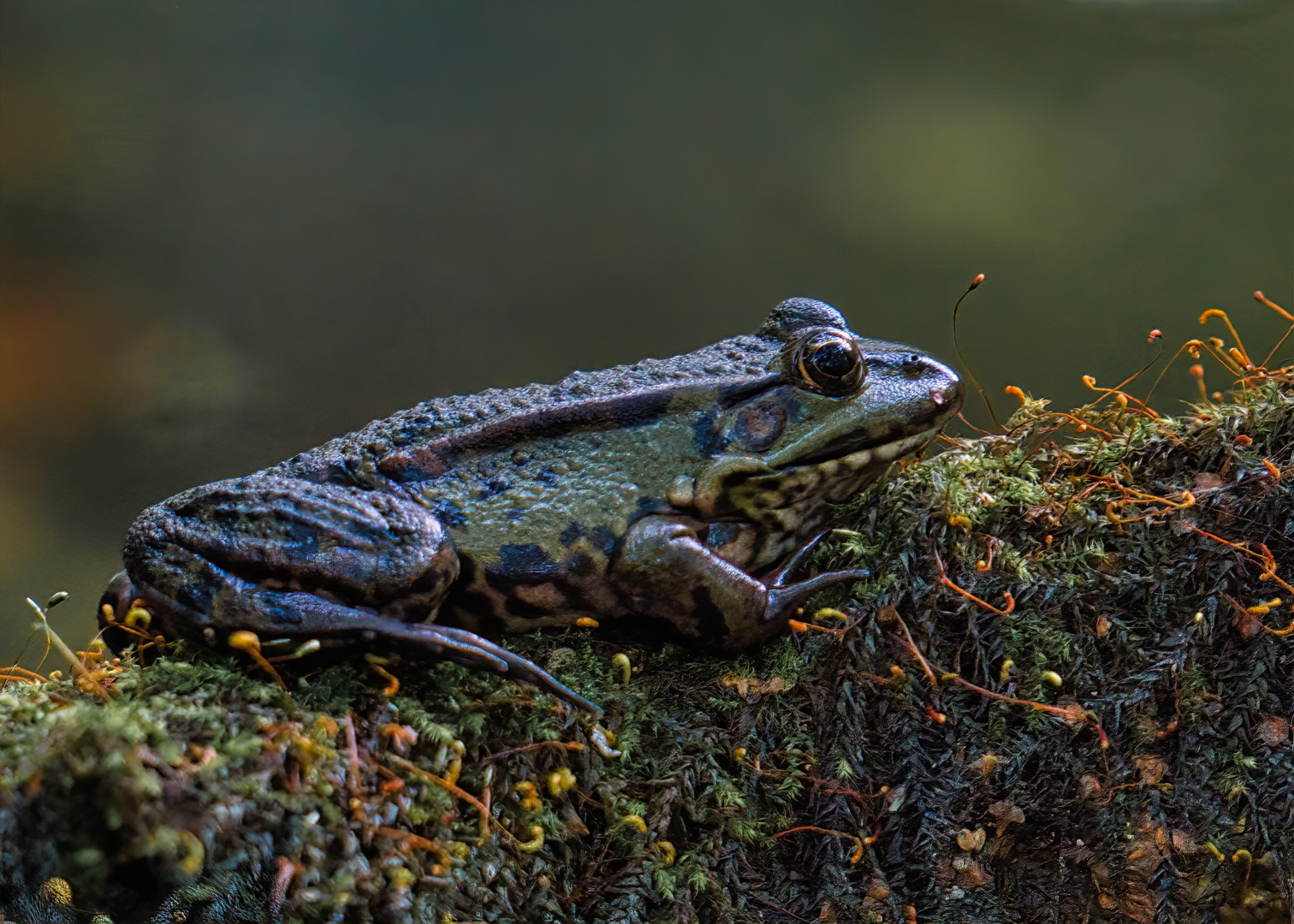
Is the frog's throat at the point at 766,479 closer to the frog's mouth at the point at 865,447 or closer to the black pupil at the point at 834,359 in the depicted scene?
the frog's mouth at the point at 865,447

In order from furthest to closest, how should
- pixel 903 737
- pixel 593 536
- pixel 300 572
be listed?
pixel 593 536 → pixel 903 737 → pixel 300 572

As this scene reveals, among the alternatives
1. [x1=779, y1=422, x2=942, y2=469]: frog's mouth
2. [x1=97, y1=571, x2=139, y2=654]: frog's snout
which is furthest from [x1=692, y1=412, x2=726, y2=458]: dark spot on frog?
[x1=97, y1=571, x2=139, y2=654]: frog's snout

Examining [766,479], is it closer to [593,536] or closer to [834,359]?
[834,359]

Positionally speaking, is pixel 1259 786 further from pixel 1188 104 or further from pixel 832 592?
pixel 1188 104

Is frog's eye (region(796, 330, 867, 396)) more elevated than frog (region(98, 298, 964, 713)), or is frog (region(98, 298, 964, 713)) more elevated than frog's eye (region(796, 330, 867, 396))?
frog's eye (region(796, 330, 867, 396))

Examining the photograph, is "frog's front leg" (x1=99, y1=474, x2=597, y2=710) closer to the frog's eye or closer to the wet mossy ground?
the wet mossy ground

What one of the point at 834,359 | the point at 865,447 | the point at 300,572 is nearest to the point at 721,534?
the point at 865,447
